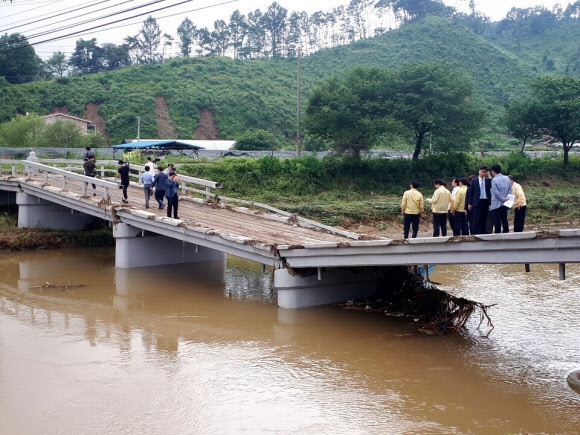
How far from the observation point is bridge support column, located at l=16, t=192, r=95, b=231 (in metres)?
25.2

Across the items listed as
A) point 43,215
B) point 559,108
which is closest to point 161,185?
point 43,215

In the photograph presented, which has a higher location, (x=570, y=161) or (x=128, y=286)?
(x=570, y=161)

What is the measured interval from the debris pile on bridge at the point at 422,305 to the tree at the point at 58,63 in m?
83.5

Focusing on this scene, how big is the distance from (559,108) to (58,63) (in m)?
70.6

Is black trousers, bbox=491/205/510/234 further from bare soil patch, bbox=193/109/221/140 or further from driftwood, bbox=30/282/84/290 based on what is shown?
bare soil patch, bbox=193/109/221/140

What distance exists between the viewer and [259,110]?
7006 cm

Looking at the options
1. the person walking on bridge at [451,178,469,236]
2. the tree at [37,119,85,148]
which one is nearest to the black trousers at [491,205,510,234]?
the person walking on bridge at [451,178,469,236]

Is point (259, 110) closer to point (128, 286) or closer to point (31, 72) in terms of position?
point (31, 72)

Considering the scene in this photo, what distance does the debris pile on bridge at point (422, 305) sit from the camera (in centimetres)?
1457

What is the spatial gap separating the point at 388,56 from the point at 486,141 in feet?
97.3

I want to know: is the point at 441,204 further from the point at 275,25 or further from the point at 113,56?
the point at 275,25

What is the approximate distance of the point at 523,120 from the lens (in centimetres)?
4388

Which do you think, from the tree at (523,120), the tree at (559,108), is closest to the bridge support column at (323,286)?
the tree at (559,108)

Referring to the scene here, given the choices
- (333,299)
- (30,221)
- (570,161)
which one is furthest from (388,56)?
(333,299)
